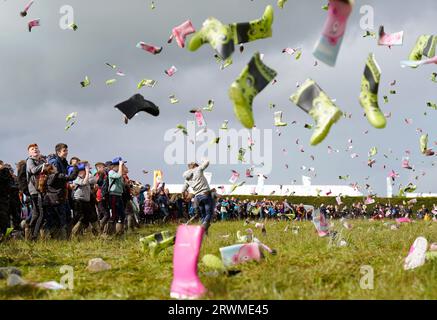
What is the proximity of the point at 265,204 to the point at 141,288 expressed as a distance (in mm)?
28669

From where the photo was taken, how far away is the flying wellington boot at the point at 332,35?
12.3 ft

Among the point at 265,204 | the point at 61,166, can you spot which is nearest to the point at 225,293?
the point at 61,166

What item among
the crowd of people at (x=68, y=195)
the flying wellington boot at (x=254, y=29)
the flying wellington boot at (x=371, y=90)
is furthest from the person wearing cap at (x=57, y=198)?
the flying wellington boot at (x=371, y=90)

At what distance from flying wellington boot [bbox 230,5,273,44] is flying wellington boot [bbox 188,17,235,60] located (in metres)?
0.08

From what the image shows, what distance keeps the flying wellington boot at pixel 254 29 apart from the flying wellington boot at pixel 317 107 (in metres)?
0.60

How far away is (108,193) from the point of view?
10.6 meters

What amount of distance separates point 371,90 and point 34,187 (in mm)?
6958

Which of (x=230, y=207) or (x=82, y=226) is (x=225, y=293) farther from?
(x=230, y=207)

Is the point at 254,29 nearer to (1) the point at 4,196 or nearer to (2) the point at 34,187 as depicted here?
(1) the point at 4,196

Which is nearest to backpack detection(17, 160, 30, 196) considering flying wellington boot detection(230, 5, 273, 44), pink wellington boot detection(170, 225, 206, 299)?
pink wellington boot detection(170, 225, 206, 299)

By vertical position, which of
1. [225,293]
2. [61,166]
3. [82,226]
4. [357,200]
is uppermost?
[61,166]

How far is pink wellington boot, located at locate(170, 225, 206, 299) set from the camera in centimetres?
396

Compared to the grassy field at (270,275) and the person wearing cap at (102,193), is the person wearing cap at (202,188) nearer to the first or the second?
the person wearing cap at (102,193)
